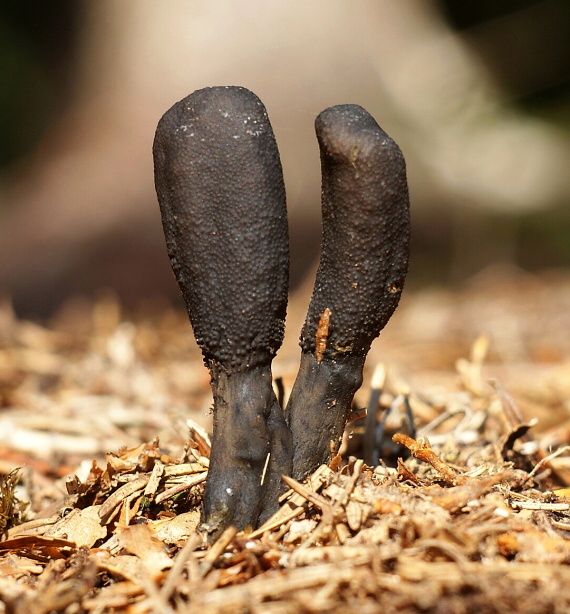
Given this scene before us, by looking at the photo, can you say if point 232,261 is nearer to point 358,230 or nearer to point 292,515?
point 358,230

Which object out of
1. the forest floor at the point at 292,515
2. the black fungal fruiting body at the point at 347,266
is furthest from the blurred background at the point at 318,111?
the black fungal fruiting body at the point at 347,266

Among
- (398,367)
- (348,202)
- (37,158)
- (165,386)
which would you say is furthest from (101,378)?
(37,158)

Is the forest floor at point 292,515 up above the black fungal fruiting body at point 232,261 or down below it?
below

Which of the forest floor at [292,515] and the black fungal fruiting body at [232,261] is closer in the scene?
the forest floor at [292,515]

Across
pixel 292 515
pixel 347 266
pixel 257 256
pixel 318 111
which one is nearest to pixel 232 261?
pixel 257 256

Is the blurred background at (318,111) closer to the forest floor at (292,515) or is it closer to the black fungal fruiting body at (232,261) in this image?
the forest floor at (292,515)

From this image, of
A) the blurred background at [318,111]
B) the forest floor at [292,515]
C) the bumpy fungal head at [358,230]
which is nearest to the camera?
the forest floor at [292,515]

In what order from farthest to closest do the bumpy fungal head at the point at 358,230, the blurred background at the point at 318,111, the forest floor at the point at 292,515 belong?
the blurred background at the point at 318,111 → the bumpy fungal head at the point at 358,230 → the forest floor at the point at 292,515
